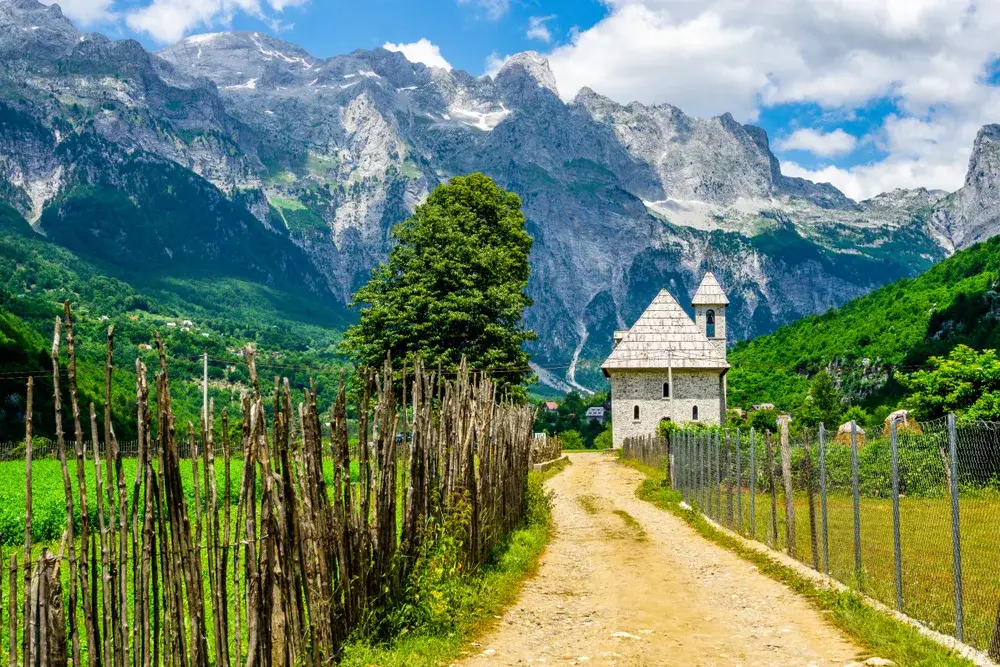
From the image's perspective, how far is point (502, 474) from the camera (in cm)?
1391

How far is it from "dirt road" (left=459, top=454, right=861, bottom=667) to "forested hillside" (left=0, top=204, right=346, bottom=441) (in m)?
20.7

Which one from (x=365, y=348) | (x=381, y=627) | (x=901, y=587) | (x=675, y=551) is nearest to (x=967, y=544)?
(x=901, y=587)

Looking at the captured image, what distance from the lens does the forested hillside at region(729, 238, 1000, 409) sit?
42.2 m

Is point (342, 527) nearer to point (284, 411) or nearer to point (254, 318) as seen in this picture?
point (284, 411)

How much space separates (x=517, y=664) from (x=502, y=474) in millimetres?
6735

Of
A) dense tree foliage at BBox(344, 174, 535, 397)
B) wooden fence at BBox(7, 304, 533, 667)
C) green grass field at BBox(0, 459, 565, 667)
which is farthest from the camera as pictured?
dense tree foliage at BBox(344, 174, 535, 397)

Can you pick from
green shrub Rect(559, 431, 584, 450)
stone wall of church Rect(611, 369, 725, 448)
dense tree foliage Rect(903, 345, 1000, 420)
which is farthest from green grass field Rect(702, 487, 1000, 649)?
green shrub Rect(559, 431, 584, 450)

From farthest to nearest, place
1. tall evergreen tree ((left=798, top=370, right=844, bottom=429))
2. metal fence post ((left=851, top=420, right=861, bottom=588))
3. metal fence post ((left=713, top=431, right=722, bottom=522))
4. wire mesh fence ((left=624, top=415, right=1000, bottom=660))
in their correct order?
tall evergreen tree ((left=798, top=370, right=844, bottom=429))
metal fence post ((left=713, top=431, right=722, bottom=522))
metal fence post ((left=851, top=420, right=861, bottom=588))
wire mesh fence ((left=624, top=415, right=1000, bottom=660))

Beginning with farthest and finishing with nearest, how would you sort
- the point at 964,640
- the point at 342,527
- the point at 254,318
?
1. the point at 254,318
2. the point at 964,640
3. the point at 342,527

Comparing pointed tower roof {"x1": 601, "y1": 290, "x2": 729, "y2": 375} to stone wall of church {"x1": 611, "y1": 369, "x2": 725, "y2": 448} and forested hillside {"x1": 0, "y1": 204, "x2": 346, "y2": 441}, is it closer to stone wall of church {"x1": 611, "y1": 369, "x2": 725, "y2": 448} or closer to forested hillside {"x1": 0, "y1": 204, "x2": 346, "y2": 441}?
stone wall of church {"x1": 611, "y1": 369, "x2": 725, "y2": 448}

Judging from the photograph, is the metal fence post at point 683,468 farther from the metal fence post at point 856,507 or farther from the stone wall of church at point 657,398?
the stone wall of church at point 657,398

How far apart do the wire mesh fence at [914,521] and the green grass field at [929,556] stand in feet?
0.03

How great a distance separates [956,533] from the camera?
25.1 ft

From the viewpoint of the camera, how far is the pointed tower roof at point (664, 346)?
159 ft
